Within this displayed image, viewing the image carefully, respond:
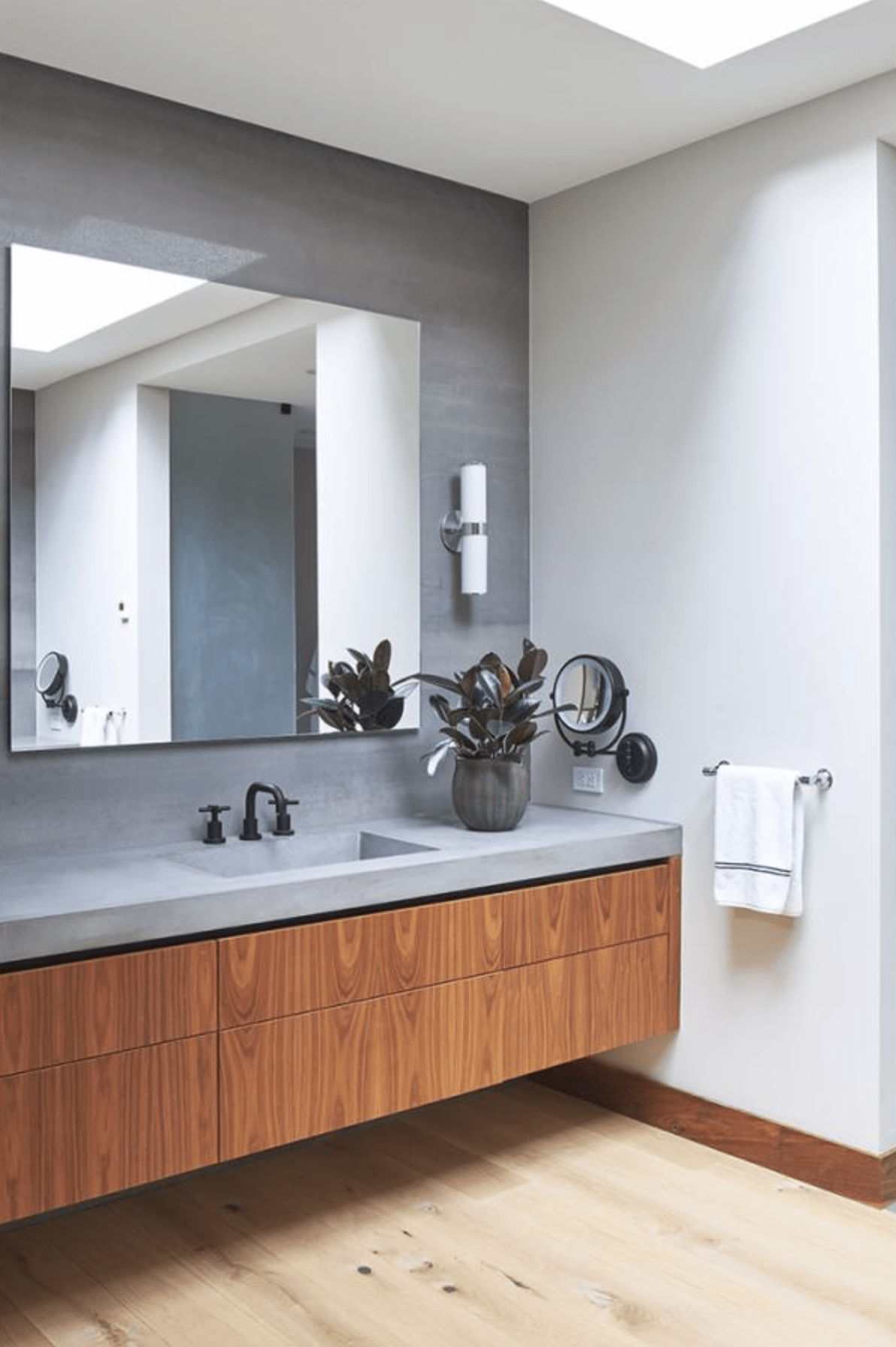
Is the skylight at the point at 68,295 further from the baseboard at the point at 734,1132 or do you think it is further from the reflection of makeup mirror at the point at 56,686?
the baseboard at the point at 734,1132

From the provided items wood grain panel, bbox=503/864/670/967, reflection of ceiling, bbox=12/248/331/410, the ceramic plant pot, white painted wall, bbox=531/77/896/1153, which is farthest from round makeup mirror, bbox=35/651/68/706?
white painted wall, bbox=531/77/896/1153

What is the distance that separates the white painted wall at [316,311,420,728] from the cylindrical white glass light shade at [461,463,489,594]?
4.8 inches

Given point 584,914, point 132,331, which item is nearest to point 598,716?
point 584,914

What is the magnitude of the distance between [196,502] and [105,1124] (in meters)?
1.35

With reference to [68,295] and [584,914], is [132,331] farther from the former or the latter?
[584,914]

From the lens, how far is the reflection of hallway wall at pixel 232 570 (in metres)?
2.84

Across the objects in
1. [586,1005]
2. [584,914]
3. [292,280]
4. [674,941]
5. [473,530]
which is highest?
[292,280]

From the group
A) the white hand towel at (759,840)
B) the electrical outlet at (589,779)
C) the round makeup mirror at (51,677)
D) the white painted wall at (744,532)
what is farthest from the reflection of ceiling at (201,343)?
the white hand towel at (759,840)

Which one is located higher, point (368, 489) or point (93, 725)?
point (368, 489)

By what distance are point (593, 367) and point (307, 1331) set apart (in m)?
2.35

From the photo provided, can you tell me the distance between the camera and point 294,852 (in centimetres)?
291

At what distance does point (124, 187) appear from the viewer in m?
2.71

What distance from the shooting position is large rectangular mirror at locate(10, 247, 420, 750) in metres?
2.64

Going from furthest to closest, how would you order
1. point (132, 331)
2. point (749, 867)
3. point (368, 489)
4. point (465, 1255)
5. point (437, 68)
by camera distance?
point (368, 489) → point (749, 867) → point (132, 331) → point (437, 68) → point (465, 1255)
